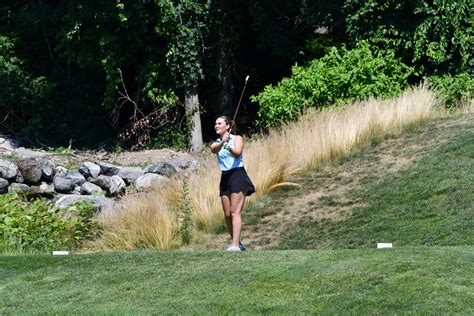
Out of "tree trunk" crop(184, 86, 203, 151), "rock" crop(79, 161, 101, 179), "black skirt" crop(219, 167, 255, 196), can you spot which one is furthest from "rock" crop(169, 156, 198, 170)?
"black skirt" crop(219, 167, 255, 196)

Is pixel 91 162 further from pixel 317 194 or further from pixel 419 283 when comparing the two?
pixel 419 283

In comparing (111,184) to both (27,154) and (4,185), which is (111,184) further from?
(27,154)

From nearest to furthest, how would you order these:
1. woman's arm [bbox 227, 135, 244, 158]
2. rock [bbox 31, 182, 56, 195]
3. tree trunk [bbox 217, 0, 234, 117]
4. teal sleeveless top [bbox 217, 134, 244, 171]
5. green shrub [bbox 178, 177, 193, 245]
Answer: woman's arm [bbox 227, 135, 244, 158] < teal sleeveless top [bbox 217, 134, 244, 171] < green shrub [bbox 178, 177, 193, 245] < rock [bbox 31, 182, 56, 195] < tree trunk [bbox 217, 0, 234, 117]

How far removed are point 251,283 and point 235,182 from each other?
9.03 feet

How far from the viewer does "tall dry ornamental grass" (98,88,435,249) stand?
14.5 metres

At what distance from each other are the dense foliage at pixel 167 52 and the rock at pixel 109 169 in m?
3.80

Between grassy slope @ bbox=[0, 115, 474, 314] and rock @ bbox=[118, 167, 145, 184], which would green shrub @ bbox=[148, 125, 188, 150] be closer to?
rock @ bbox=[118, 167, 145, 184]

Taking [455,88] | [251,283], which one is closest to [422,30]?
[455,88]

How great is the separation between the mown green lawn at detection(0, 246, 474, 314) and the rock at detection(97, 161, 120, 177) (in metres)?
9.56

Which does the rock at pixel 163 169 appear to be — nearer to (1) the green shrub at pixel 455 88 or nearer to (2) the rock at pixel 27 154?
(2) the rock at pixel 27 154

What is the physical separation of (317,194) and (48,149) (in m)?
10.2

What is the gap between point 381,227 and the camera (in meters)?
14.0

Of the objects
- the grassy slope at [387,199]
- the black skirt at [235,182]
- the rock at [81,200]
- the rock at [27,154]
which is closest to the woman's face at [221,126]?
the black skirt at [235,182]

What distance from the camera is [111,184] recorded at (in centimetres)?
2000
